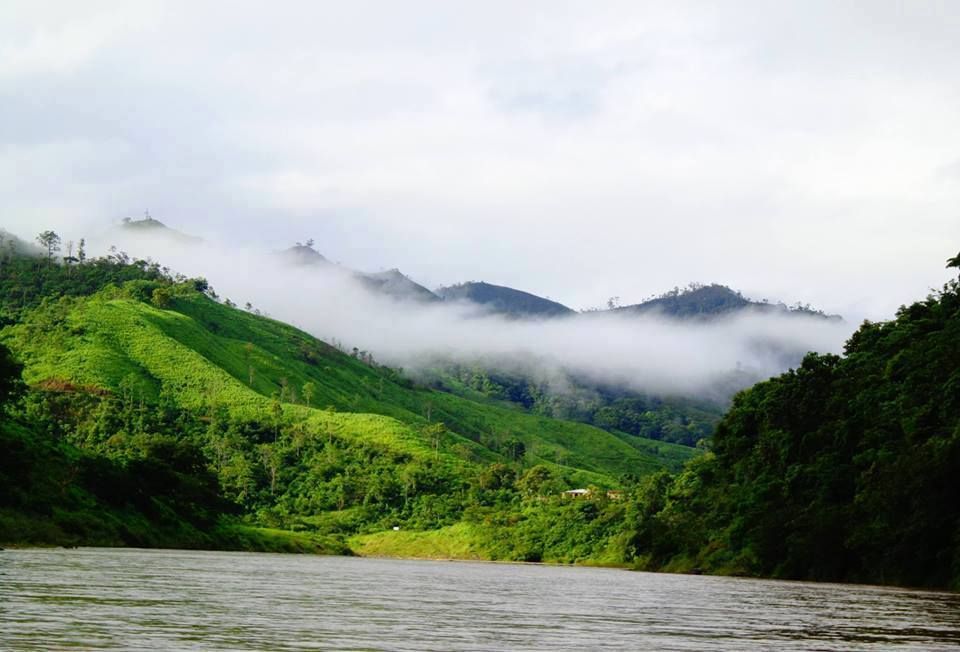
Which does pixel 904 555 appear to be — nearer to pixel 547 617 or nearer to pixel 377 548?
pixel 547 617

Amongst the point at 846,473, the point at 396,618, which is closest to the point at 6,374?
the point at 846,473

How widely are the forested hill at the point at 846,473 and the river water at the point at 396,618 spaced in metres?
28.8

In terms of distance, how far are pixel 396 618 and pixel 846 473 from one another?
257 feet

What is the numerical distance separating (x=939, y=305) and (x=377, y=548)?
119365 mm

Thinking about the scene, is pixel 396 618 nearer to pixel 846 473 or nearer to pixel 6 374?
pixel 846 473

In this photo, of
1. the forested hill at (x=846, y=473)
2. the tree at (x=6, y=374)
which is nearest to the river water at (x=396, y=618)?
the forested hill at (x=846, y=473)

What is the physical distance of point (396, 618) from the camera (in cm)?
3158

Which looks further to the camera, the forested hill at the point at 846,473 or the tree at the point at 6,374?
the tree at the point at 6,374

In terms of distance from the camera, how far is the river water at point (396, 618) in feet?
76.6

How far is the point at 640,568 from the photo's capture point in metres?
148

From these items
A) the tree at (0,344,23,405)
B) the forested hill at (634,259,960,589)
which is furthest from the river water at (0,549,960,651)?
the tree at (0,344,23,405)

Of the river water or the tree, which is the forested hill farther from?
the tree

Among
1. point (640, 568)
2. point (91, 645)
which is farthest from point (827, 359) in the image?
point (91, 645)

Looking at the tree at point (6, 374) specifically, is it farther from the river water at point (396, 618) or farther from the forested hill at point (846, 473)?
the forested hill at point (846, 473)
